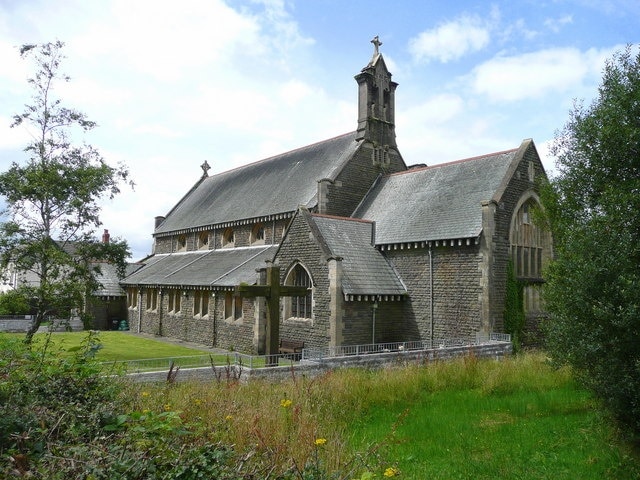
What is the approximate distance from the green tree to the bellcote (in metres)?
16.6

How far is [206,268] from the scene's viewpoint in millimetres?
29375

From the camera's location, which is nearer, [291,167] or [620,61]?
[620,61]

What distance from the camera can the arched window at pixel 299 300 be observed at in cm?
2114

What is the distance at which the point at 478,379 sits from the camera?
12.8 metres

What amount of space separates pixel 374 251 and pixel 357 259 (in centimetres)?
159

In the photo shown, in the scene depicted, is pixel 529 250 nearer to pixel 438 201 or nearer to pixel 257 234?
pixel 438 201

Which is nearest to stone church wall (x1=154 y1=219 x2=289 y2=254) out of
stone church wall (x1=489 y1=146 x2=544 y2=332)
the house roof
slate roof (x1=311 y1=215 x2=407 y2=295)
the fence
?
the house roof

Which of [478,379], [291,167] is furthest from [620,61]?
[291,167]

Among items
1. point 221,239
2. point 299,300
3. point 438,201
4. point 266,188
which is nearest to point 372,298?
point 299,300

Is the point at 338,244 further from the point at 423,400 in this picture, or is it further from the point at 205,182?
the point at 205,182

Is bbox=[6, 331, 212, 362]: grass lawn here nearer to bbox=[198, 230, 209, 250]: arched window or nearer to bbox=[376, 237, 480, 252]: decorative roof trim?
bbox=[198, 230, 209, 250]: arched window

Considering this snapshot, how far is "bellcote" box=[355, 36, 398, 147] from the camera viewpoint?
28.0m

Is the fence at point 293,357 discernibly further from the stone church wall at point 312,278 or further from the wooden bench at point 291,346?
the stone church wall at point 312,278

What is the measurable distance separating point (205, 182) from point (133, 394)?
38.3m
